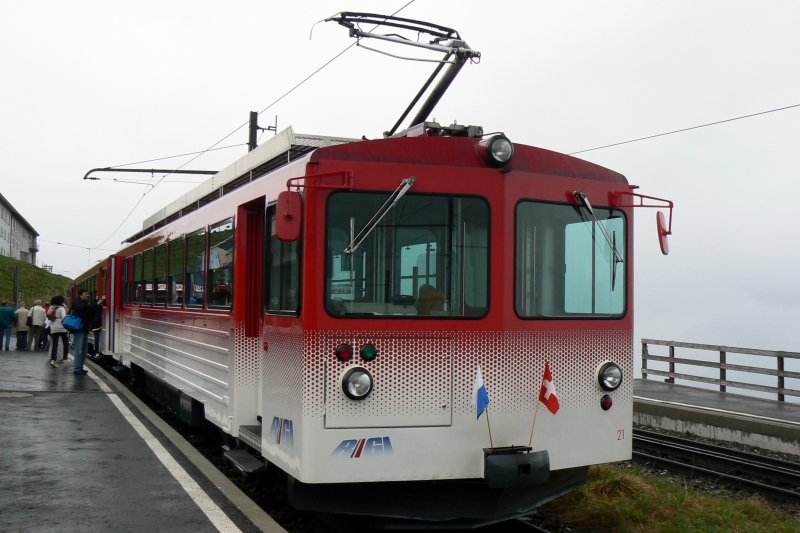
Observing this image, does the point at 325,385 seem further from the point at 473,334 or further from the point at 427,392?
the point at 473,334

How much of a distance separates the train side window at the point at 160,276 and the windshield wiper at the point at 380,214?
602 centimetres

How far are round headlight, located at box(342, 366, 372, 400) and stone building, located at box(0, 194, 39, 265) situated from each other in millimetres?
79441

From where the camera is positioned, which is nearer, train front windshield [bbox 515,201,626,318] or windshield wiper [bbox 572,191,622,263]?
train front windshield [bbox 515,201,626,318]

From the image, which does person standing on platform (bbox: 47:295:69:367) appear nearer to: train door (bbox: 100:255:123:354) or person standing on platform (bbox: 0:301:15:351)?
train door (bbox: 100:255:123:354)

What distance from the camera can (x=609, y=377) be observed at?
20.8 feet

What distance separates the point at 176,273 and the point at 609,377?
231 inches

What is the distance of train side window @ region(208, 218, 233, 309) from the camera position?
25.3ft

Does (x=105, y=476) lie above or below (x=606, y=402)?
below

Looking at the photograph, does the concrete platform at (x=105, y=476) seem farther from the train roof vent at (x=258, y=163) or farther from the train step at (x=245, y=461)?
the train roof vent at (x=258, y=163)

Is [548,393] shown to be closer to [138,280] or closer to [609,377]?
[609,377]

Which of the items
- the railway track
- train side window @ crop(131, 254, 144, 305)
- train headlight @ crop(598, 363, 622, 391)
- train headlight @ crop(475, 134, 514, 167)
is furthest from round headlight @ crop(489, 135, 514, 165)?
train side window @ crop(131, 254, 144, 305)

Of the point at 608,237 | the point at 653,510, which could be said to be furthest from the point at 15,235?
the point at 608,237

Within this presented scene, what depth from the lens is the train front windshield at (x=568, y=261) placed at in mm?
6090

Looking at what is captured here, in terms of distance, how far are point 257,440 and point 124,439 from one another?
3.46m
